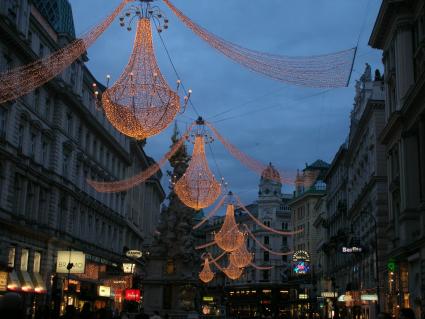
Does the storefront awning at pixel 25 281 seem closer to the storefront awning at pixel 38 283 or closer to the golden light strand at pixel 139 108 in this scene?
the storefront awning at pixel 38 283

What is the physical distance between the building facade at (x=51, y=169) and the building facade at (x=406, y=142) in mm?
18615

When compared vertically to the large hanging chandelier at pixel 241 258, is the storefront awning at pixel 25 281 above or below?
below

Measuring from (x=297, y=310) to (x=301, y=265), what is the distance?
2762 cm

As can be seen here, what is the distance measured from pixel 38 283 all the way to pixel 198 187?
15.1m

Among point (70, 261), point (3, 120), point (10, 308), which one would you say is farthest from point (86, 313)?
point (70, 261)

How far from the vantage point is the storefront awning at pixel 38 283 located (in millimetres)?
50312

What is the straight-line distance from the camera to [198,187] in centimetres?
4519

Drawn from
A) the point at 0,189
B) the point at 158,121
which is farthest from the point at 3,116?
the point at 158,121

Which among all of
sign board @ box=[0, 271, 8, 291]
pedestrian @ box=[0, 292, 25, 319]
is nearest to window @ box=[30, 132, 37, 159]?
sign board @ box=[0, 271, 8, 291]

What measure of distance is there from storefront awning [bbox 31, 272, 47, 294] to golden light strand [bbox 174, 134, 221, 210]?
13.5 m

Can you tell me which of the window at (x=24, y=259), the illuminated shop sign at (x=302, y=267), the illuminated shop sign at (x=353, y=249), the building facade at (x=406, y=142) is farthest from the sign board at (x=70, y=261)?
the illuminated shop sign at (x=302, y=267)

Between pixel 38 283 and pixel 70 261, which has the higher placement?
pixel 70 261

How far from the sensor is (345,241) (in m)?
72.1

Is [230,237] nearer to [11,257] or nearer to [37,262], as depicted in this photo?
[37,262]
